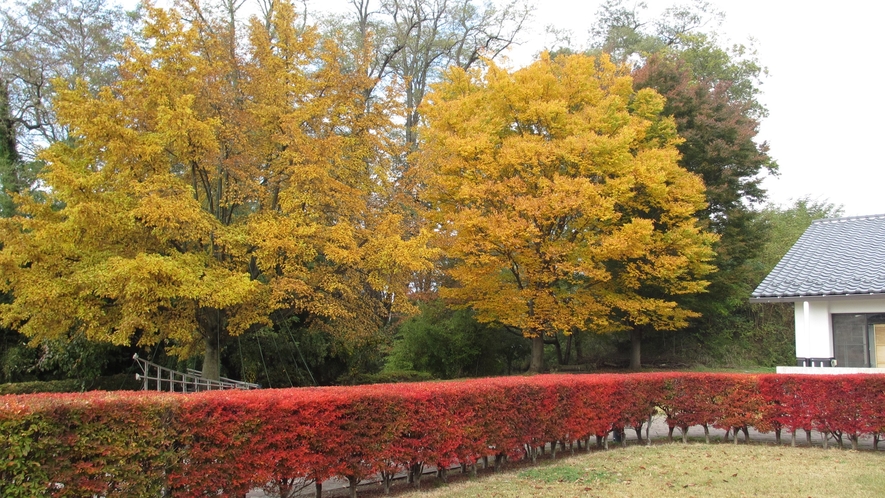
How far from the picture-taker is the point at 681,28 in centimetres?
3547

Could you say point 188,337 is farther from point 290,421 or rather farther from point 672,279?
point 672,279

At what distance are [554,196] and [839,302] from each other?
7219mm

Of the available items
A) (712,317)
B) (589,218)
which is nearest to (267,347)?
(589,218)

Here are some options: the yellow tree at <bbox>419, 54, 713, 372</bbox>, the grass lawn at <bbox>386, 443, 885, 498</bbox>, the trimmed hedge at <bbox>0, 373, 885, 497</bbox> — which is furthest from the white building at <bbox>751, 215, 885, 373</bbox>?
the yellow tree at <bbox>419, 54, 713, 372</bbox>

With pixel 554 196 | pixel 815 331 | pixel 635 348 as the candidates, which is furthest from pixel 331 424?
pixel 635 348

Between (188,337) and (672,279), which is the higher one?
(672,279)

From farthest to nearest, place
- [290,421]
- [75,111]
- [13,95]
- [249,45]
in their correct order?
[13,95]
[249,45]
[75,111]
[290,421]

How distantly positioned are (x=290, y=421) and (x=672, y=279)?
1696 cm

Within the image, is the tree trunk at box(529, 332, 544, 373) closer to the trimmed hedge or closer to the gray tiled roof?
the gray tiled roof

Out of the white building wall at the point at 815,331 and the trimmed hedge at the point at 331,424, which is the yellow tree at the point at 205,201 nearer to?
the trimmed hedge at the point at 331,424

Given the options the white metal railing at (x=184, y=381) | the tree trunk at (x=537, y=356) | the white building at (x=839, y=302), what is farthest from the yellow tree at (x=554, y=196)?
the white metal railing at (x=184, y=381)

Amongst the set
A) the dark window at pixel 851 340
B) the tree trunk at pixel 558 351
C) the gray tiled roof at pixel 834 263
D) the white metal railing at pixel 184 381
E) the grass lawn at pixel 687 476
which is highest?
the gray tiled roof at pixel 834 263

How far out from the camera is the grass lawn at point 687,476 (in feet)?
24.7

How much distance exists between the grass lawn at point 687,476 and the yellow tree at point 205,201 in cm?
548
